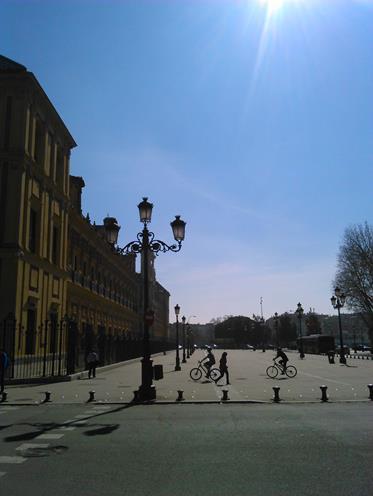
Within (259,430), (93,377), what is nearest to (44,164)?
(93,377)

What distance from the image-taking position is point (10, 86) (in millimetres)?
28812

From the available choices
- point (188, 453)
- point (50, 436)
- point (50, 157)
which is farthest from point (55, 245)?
point (188, 453)

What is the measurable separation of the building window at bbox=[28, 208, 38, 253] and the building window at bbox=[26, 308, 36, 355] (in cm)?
330

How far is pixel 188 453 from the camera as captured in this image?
29.9ft

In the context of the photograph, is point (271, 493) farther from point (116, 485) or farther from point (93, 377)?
point (93, 377)

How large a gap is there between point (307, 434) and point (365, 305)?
67.4 meters

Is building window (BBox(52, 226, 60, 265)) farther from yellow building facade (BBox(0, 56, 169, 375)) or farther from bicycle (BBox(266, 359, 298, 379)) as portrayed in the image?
bicycle (BBox(266, 359, 298, 379))

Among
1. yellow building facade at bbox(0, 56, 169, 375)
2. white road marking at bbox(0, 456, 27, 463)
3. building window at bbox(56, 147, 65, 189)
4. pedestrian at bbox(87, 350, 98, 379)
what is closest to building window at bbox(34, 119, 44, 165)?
yellow building facade at bbox(0, 56, 169, 375)

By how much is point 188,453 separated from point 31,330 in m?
21.7

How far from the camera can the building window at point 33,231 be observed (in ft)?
98.9

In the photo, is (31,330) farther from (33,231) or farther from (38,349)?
(33,231)

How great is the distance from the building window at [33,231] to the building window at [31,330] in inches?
130

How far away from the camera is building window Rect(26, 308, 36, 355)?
28.8 metres

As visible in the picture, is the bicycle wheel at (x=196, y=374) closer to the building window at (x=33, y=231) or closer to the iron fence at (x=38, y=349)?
the iron fence at (x=38, y=349)
